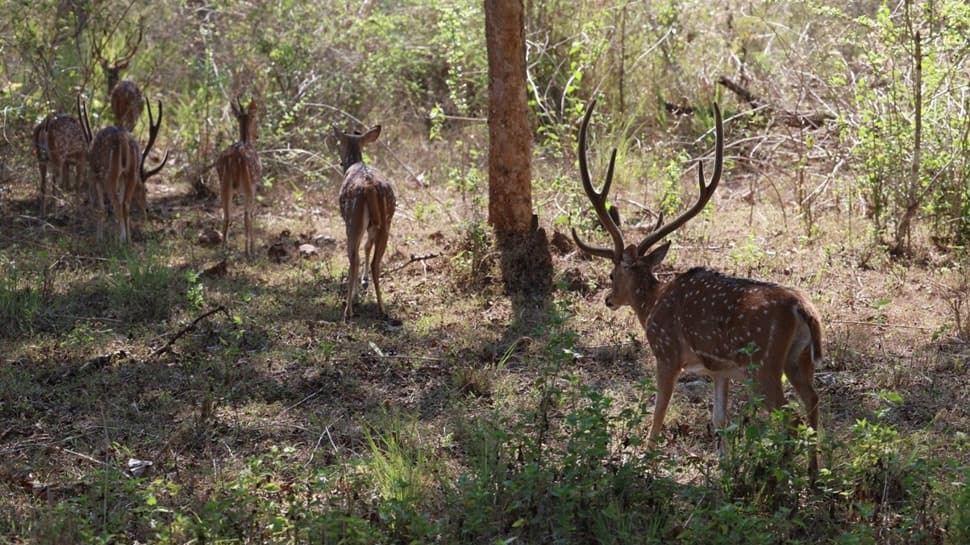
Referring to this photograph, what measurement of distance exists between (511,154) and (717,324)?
4.44 metres

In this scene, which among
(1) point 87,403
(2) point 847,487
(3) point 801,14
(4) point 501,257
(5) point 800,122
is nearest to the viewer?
(2) point 847,487

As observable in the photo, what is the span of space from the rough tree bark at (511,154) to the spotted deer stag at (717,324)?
2.60 m

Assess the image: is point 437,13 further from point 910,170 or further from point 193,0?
point 910,170

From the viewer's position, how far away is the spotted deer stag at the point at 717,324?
596 centimetres

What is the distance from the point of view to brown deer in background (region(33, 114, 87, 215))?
40.9ft

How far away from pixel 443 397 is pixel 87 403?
231 cm

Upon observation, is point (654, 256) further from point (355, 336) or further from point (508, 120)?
point (508, 120)

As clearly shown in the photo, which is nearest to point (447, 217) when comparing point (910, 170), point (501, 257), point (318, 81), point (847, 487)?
point (501, 257)

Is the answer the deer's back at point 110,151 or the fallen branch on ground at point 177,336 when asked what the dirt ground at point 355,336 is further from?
the deer's back at point 110,151

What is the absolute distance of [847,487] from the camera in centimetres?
575

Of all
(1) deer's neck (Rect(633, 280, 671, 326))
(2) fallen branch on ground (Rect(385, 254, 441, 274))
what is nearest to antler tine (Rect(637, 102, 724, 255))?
(1) deer's neck (Rect(633, 280, 671, 326))

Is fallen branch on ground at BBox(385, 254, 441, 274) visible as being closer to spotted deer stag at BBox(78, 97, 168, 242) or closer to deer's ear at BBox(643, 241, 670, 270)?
spotted deer stag at BBox(78, 97, 168, 242)

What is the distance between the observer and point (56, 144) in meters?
12.5

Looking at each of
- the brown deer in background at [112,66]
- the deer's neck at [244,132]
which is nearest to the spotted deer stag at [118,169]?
the deer's neck at [244,132]
